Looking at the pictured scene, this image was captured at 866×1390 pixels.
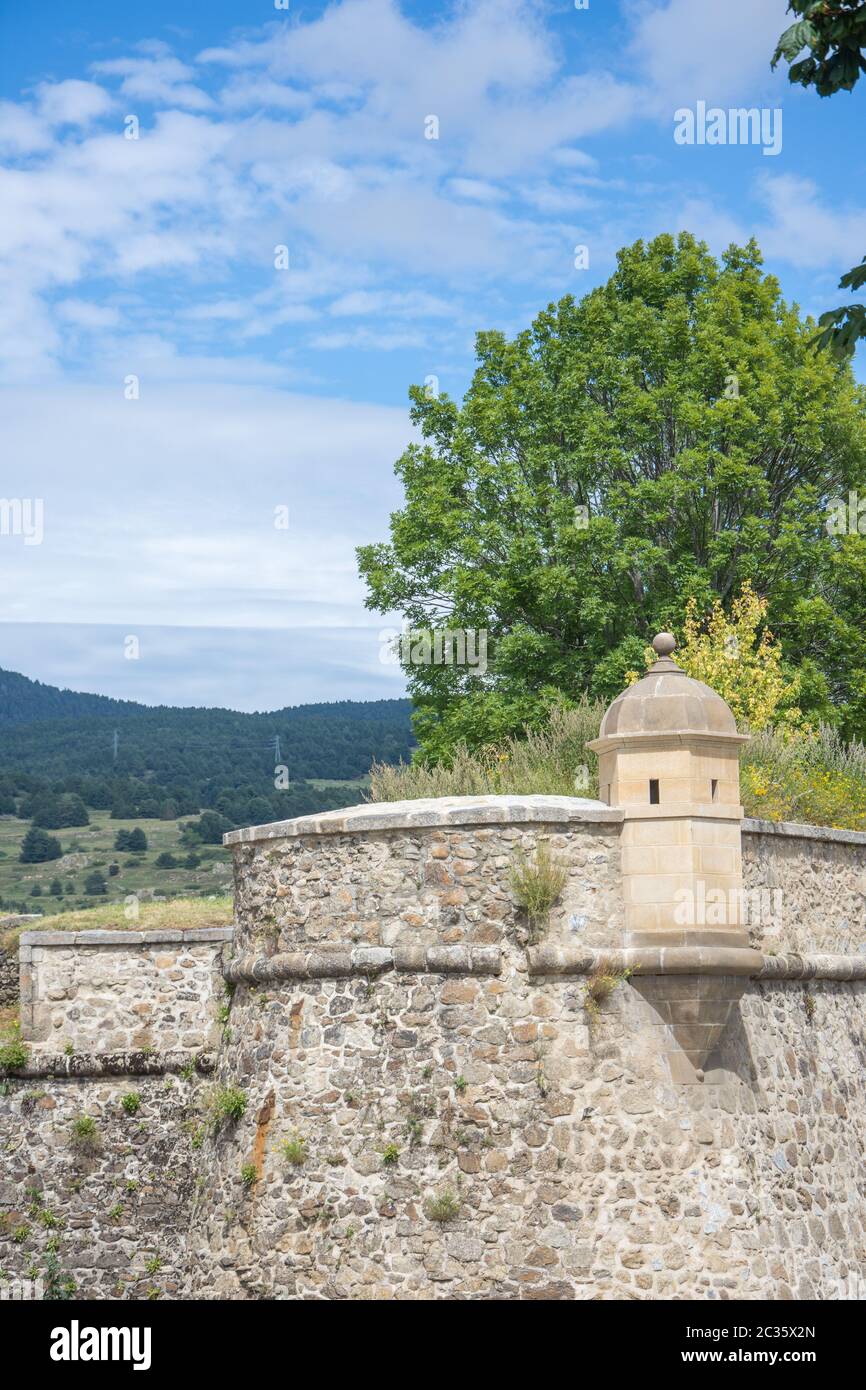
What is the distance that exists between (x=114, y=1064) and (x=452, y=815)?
547 cm

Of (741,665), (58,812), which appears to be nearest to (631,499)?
(741,665)

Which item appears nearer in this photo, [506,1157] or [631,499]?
[506,1157]

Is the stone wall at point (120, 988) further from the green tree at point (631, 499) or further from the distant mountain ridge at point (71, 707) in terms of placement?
the distant mountain ridge at point (71, 707)

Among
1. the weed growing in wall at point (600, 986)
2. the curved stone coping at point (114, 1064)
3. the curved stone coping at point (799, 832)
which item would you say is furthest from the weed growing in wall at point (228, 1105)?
the curved stone coping at point (799, 832)

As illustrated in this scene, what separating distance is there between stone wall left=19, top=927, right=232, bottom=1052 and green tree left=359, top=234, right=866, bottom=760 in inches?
387

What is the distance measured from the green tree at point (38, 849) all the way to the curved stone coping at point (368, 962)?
54468mm

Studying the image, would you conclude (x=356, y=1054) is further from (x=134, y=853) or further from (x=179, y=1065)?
(x=134, y=853)

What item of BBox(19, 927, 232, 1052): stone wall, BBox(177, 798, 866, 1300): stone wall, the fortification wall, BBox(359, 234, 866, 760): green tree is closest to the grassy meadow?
BBox(359, 234, 866, 760): green tree

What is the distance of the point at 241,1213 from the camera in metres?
15.3

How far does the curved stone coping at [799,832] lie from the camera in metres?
15.9

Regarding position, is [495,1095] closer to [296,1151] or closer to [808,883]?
[296,1151]

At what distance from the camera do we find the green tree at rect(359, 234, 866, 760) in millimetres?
27562

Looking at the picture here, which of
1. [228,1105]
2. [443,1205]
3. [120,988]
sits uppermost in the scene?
[120,988]

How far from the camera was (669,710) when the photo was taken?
14.7 m
